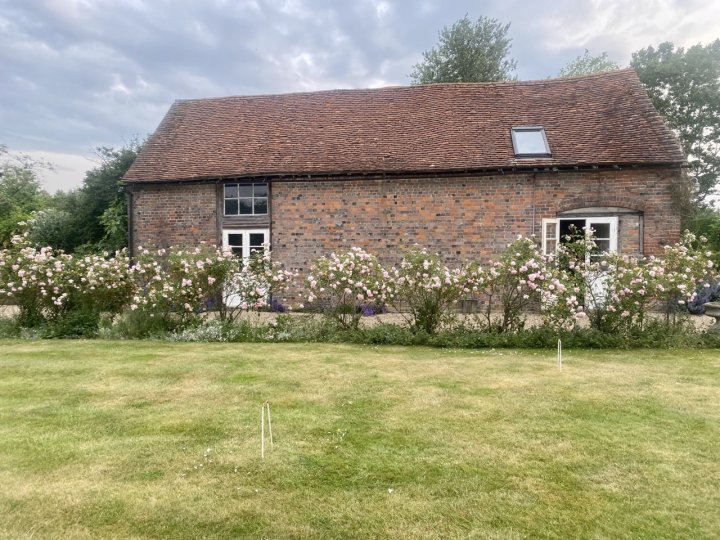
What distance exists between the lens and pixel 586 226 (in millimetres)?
12578

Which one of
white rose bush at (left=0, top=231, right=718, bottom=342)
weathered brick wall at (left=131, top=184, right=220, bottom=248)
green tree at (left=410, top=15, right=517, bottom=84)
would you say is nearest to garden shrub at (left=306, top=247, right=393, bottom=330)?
white rose bush at (left=0, top=231, right=718, bottom=342)

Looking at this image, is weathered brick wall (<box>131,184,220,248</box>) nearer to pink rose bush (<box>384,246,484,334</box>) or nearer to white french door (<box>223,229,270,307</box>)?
white french door (<box>223,229,270,307</box>)

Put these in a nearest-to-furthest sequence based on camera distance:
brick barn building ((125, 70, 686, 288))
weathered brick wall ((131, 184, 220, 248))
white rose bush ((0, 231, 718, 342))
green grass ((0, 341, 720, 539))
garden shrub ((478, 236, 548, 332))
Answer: green grass ((0, 341, 720, 539))
white rose bush ((0, 231, 718, 342))
garden shrub ((478, 236, 548, 332))
brick barn building ((125, 70, 686, 288))
weathered brick wall ((131, 184, 220, 248))

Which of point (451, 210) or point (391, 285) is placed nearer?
point (391, 285)

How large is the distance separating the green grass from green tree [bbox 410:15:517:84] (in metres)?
23.9

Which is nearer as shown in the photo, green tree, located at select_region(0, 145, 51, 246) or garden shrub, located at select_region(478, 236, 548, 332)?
garden shrub, located at select_region(478, 236, 548, 332)

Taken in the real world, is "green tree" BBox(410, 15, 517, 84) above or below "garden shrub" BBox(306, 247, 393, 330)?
above

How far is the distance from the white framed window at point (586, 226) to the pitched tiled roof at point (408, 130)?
153cm

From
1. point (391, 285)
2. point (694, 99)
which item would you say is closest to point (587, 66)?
point (694, 99)

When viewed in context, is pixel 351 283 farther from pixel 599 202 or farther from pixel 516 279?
pixel 599 202

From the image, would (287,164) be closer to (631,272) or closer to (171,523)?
(631,272)

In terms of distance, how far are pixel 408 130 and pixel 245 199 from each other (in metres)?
5.70

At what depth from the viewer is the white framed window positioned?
1246cm

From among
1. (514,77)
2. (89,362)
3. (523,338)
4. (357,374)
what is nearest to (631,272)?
(523,338)
